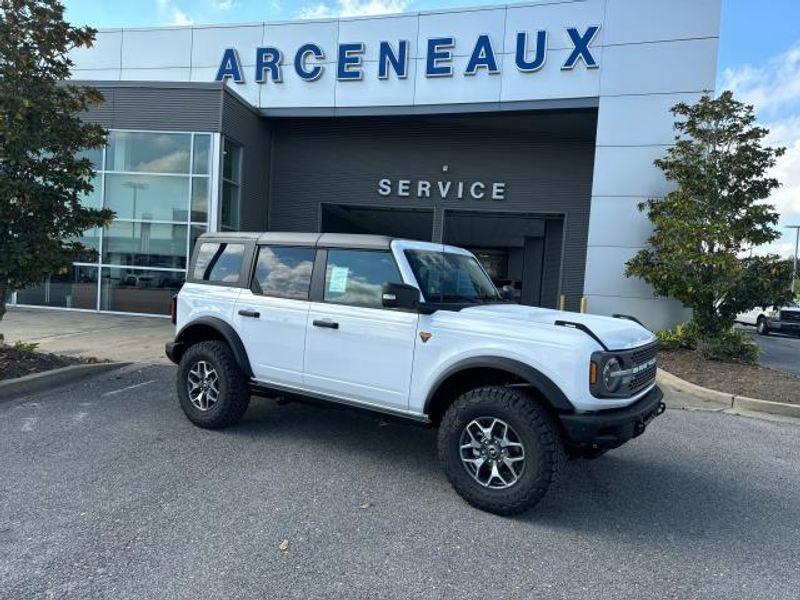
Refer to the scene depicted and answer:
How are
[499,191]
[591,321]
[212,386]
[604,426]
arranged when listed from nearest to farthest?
[604,426] < [591,321] < [212,386] < [499,191]

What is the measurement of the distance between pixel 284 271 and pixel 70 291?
11615 mm

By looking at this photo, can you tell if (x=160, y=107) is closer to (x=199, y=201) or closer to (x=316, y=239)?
(x=199, y=201)

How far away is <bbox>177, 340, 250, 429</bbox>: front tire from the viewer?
5.18 metres

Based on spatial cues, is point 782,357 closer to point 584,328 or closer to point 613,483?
point 613,483

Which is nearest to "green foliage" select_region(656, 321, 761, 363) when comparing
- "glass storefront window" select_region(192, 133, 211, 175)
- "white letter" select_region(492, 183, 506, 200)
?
"white letter" select_region(492, 183, 506, 200)

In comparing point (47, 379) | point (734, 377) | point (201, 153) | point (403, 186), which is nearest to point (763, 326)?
point (403, 186)

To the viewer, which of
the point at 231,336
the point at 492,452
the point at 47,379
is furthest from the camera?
the point at 47,379

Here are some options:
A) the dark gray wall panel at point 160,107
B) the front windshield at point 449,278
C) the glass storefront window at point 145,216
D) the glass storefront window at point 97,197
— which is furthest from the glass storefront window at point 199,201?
the front windshield at point 449,278

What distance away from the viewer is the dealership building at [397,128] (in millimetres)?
13234

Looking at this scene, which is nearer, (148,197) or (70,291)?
(148,197)

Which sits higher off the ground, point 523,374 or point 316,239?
point 316,239

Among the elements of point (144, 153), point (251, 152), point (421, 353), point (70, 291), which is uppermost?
point (251, 152)

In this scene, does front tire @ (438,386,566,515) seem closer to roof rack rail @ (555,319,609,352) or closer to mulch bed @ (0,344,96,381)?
roof rack rail @ (555,319,609,352)

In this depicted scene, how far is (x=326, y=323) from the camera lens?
4.63m
